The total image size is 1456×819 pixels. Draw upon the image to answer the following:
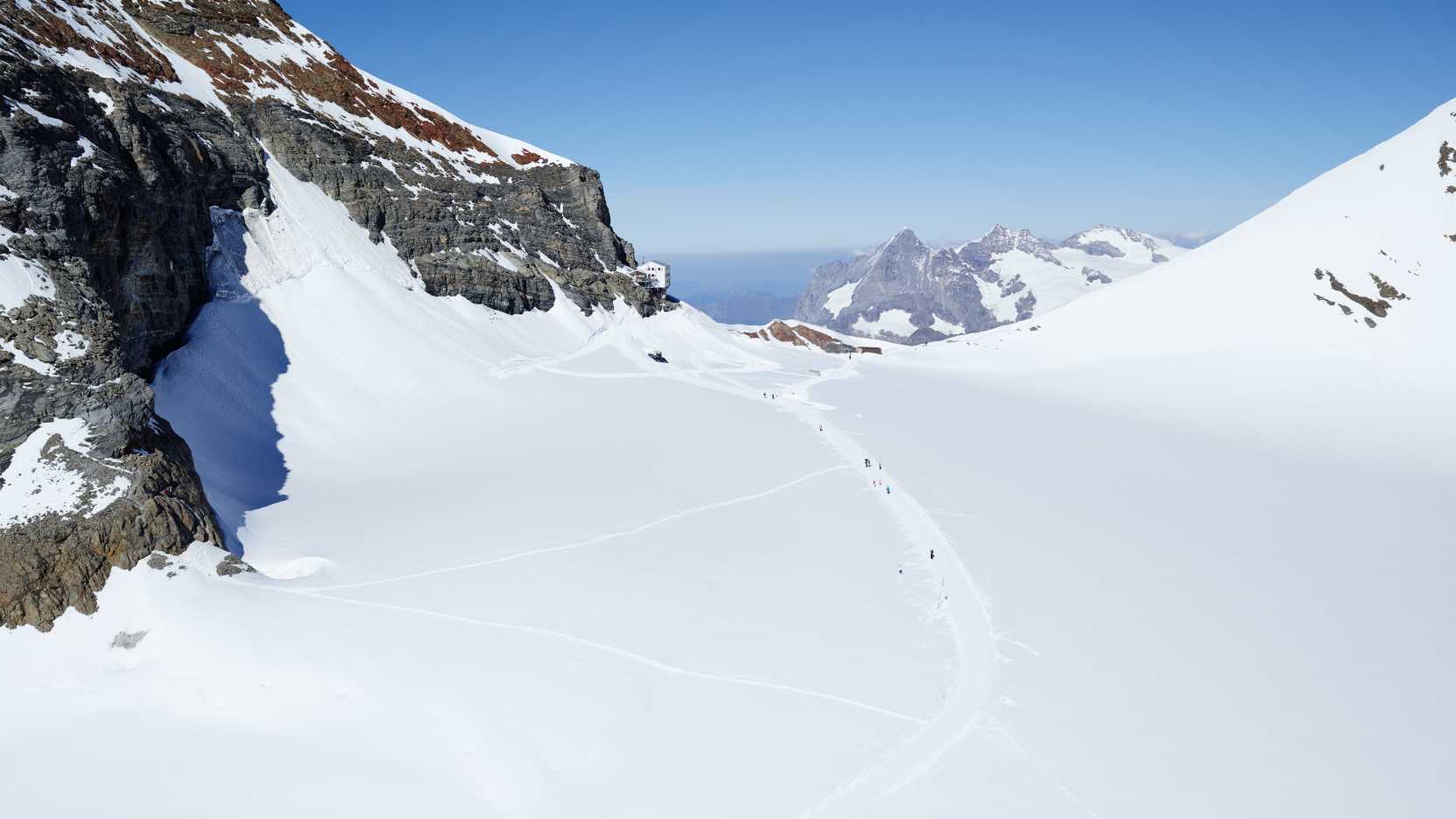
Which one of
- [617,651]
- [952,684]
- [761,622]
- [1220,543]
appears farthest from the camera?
[1220,543]

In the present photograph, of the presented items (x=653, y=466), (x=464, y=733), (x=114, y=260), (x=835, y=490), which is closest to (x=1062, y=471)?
(x=835, y=490)

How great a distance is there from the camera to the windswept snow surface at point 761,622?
1712 cm

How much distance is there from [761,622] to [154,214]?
43.5 metres

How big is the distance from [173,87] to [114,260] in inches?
1266

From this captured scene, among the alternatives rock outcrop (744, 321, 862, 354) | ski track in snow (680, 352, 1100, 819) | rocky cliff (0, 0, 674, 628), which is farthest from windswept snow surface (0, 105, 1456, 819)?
rock outcrop (744, 321, 862, 354)

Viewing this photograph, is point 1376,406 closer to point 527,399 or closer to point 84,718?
point 527,399

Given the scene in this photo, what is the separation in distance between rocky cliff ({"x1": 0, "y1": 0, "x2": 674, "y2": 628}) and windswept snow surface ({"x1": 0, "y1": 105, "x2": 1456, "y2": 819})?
2.94 m

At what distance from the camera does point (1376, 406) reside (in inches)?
2192

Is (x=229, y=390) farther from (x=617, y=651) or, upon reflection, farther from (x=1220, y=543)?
(x=1220, y=543)

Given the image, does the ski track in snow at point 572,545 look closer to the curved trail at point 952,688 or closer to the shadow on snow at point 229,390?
the curved trail at point 952,688

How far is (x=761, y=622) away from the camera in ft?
77.3

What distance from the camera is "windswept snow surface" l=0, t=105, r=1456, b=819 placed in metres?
17.1

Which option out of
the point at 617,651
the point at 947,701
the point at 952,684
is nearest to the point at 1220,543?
the point at 952,684

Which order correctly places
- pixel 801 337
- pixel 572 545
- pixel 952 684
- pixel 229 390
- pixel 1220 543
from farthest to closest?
pixel 801 337 → pixel 229 390 → pixel 1220 543 → pixel 572 545 → pixel 952 684
